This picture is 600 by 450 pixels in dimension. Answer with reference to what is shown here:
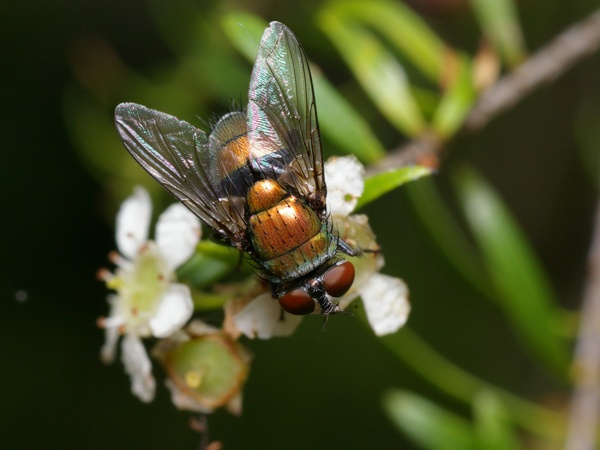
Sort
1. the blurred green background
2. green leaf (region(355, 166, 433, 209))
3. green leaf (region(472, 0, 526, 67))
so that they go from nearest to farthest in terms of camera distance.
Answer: green leaf (region(355, 166, 433, 209)), green leaf (region(472, 0, 526, 67)), the blurred green background

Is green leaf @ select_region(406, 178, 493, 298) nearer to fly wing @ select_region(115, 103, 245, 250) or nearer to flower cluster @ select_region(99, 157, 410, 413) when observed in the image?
flower cluster @ select_region(99, 157, 410, 413)

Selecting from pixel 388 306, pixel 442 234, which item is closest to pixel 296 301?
pixel 388 306

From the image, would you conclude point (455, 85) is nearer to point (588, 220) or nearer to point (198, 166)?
point (198, 166)

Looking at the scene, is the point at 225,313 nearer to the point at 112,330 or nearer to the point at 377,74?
the point at 112,330

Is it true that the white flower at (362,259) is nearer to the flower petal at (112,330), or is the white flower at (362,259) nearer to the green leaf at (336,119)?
the green leaf at (336,119)

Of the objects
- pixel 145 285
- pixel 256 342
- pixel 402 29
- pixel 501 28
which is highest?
pixel 501 28

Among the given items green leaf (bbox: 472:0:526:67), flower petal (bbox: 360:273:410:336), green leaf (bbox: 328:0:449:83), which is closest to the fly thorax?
A: flower petal (bbox: 360:273:410:336)

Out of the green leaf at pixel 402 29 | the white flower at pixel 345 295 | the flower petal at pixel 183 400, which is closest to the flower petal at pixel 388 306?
the white flower at pixel 345 295
